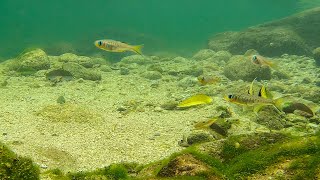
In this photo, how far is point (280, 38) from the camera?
23.2m

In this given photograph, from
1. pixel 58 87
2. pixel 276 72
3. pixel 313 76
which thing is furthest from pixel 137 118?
pixel 313 76

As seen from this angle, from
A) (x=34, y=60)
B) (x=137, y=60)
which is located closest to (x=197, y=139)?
(x=34, y=60)

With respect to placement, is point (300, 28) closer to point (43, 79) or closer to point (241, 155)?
point (43, 79)

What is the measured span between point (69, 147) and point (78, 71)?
820 cm

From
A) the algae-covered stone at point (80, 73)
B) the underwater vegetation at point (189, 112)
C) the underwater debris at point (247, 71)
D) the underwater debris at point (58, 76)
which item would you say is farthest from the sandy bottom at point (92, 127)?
the underwater debris at point (247, 71)

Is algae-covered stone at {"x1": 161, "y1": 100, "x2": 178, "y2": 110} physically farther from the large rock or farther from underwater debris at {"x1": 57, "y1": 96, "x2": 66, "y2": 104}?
the large rock

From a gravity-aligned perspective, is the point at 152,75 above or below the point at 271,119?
above

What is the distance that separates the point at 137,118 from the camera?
943 centimetres

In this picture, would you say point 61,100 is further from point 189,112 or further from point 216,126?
point 216,126

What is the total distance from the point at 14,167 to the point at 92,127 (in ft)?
16.9

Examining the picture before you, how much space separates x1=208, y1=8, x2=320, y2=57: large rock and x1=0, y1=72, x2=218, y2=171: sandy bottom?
516 inches

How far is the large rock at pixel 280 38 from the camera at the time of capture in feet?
75.0

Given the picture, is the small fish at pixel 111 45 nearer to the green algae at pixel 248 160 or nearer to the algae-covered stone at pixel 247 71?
the green algae at pixel 248 160

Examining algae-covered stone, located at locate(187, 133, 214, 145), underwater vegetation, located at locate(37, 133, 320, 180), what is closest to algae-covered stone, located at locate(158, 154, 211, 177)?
underwater vegetation, located at locate(37, 133, 320, 180)
